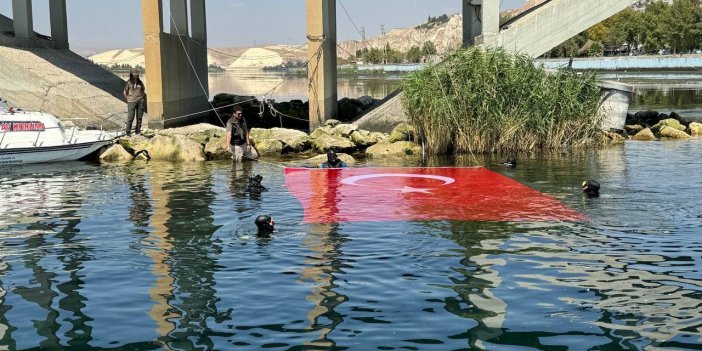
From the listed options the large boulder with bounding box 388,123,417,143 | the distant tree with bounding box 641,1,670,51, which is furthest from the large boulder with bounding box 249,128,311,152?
the distant tree with bounding box 641,1,670,51

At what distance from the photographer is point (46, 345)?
8766 millimetres

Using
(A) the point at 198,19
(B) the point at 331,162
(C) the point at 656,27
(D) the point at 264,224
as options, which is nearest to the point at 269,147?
(B) the point at 331,162

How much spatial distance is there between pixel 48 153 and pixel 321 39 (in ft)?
33.2

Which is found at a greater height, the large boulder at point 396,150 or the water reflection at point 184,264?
the large boulder at point 396,150

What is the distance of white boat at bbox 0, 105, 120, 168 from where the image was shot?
24734 mm

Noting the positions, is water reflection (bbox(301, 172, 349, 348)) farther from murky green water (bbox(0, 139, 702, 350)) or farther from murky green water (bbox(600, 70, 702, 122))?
murky green water (bbox(600, 70, 702, 122))

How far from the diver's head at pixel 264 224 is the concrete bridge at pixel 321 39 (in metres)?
16.6

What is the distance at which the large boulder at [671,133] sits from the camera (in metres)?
29.7

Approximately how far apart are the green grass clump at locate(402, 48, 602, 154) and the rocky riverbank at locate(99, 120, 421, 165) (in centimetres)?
123

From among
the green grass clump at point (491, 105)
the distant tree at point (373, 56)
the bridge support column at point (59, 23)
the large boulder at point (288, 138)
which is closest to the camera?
the green grass clump at point (491, 105)

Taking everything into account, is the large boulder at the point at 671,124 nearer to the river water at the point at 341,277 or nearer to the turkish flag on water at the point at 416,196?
the turkish flag on water at the point at 416,196

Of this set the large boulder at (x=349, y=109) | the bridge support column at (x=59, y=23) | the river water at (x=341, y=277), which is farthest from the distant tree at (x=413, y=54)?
the river water at (x=341, y=277)

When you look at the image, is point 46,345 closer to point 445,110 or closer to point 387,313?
point 387,313

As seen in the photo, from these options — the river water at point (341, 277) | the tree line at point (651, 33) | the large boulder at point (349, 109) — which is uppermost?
the tree line at point (651, 33)
